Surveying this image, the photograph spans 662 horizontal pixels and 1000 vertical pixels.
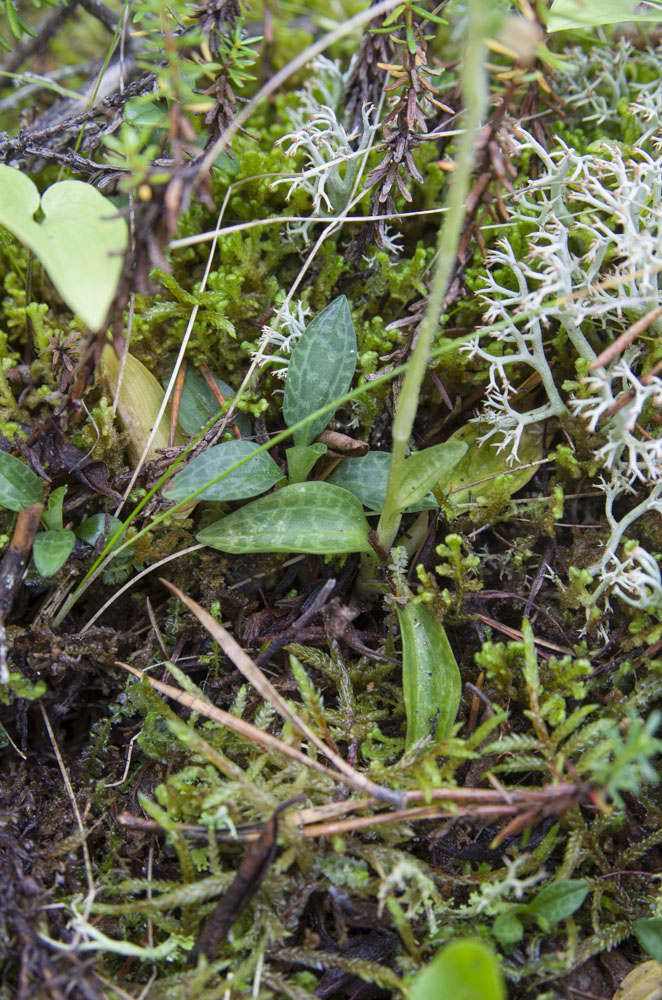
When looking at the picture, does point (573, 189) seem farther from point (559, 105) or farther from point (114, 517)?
point (114, 517)

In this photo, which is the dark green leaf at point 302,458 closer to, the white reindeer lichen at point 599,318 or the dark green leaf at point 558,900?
the white reindeer lichen at point 599,318

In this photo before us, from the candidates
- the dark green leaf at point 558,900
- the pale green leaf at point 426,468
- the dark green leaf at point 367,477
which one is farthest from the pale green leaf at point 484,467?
the dark green leaf at point 558,900

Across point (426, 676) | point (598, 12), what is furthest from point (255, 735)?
point (598, 12)

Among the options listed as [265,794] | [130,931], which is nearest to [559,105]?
[265,794]

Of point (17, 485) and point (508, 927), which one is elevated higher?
point (17, 485)

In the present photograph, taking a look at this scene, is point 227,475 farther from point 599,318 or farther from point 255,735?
point 599,318

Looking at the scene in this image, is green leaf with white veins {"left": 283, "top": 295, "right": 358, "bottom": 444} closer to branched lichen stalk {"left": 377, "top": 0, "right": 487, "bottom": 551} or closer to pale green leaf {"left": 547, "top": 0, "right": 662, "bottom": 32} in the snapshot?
branched lichen stalk {"left": 377, "top": 0, "right": 487, "bottom": 551}

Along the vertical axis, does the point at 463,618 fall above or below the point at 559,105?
below
